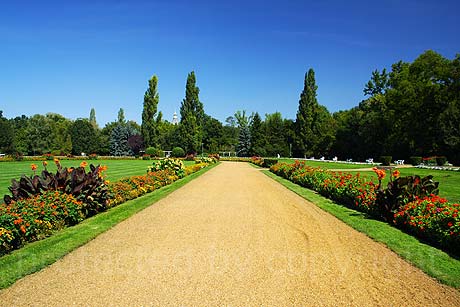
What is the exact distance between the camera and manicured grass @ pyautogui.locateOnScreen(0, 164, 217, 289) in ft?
14.5

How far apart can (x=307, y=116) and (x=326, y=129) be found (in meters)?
6.44

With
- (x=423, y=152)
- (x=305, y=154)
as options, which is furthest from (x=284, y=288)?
(x=305, y=154)

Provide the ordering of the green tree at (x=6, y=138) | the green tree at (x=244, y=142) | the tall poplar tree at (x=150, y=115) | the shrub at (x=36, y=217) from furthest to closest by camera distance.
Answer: the green tree at (x=244, y=142) → the green tree at (x=6, y=138) → the tall poplar tree at (x=150, y=115) → the shrub at (x=36, y=217)

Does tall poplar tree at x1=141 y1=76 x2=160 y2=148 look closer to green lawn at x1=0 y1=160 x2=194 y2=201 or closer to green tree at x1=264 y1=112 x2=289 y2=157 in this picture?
green tree at x1=264 y1=112 x2=289 y2=157

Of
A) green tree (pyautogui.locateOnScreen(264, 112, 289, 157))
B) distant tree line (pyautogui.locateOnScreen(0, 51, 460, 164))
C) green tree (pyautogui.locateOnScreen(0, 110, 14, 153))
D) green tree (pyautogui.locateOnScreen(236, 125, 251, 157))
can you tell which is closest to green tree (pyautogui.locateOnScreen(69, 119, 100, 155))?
distant tree line (pyautogui.locateOnScreen(0, 51, 460, 164))

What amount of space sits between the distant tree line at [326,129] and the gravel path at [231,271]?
108 feet

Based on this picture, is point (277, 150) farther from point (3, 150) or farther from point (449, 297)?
point (449, 297)

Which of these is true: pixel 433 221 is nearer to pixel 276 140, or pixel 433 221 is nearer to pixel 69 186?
pixel 69 186

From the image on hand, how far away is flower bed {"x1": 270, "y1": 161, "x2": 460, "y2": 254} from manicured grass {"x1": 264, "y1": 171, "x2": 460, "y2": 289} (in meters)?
0.24

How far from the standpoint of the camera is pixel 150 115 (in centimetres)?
5394

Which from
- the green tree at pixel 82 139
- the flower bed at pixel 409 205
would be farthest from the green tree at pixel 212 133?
the flower bed at pixel 409 205

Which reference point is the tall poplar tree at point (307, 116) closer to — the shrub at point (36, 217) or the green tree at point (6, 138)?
the green tree at point (6, 138)

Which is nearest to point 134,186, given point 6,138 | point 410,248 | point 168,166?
point 168,166

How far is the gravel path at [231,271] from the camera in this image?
3.69m
